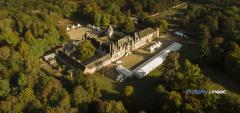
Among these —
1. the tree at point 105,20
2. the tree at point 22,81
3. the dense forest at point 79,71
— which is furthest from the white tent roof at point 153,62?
the tree at point 22,81

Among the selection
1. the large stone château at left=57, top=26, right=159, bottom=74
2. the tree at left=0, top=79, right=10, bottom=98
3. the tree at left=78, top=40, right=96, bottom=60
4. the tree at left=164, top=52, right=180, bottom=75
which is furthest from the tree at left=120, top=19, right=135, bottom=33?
the tree at left=0, top=79, right=10, bottom=98

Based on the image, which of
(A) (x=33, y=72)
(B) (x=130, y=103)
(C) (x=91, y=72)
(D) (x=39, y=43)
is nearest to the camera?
(B) (x=130, y=103)

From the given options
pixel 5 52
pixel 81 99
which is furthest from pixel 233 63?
pixel 5 52

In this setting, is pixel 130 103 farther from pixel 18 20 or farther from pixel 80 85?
pixel 18 20

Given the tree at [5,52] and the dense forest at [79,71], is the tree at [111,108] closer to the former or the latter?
the dense forest at [79,71]

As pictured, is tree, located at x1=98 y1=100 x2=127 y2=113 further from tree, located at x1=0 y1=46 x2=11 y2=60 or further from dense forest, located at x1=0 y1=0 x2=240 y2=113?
tree, located at x1=0 y1=46 x2=11 y2=60

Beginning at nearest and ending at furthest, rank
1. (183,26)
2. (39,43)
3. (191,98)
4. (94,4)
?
(191,98), (39,43), (183,26), (94,4)

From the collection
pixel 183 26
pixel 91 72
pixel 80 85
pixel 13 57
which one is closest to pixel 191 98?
pixel 80 85
